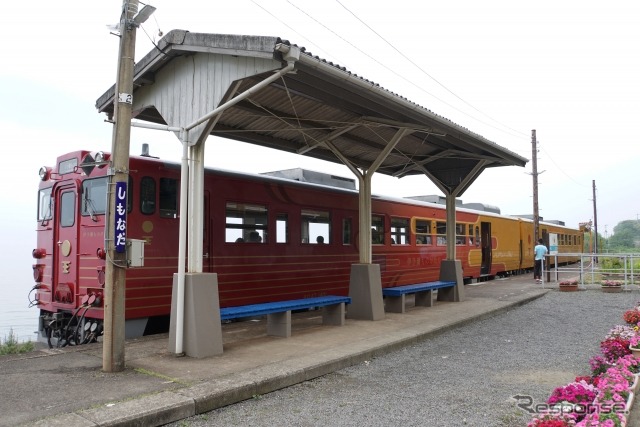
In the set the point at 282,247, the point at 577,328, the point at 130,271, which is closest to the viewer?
the point at 130,271

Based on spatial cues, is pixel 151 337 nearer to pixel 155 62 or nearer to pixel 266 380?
pixel 266 380

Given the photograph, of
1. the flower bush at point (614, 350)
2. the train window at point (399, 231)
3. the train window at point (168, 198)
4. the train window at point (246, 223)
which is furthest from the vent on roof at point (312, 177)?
the flower bush at point (614, 350)

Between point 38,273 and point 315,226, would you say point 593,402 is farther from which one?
point 38,273

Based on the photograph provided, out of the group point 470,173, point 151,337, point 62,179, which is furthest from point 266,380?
point 470,173

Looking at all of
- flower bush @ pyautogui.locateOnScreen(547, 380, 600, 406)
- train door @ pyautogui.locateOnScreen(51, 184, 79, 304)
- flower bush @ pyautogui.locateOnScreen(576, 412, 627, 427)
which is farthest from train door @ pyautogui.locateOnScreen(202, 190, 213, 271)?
flower bush @ pyautogui.locateOnScreen(576, 412, 627, 427)

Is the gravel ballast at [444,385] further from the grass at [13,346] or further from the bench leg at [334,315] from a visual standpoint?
the grass at [13,346]

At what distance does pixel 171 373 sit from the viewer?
5.68 m

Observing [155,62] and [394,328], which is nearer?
[155,62]

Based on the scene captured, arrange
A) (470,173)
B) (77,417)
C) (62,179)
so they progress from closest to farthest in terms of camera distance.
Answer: (77,417) → (62,179) → (470,173)

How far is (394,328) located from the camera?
8852 millimetres

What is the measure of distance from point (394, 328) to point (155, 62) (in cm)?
577

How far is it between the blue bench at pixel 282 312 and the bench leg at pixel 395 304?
1.88 meters

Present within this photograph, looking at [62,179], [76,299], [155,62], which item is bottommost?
[76,299]

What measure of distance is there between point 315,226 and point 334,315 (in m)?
2.57
